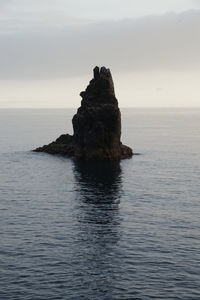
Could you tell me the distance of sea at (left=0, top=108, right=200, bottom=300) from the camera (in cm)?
5022

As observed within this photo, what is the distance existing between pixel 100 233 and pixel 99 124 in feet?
223

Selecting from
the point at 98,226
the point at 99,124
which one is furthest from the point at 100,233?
the point at 99,124

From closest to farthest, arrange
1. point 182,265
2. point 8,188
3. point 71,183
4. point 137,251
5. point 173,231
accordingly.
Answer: point 182,265 → point 137,251 → point 173,231 → point 8,188 → point 71,183

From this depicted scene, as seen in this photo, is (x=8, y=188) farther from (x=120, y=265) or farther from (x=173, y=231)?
(x=120, y=265)

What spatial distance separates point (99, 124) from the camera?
13362 cm

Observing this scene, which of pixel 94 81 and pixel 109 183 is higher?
pixel 94 81

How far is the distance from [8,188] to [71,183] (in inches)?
551

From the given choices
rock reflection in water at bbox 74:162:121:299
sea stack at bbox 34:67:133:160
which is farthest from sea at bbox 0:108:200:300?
sea stack at bbox 34:67:133:160

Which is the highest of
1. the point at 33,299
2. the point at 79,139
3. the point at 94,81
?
the point at 94,81

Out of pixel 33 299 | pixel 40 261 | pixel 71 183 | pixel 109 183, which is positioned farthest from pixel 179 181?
pixel 33 299

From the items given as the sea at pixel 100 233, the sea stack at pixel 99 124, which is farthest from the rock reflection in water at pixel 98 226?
the sea stack at pixel 99 124

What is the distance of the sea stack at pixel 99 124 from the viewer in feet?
440

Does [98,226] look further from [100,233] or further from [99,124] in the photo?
[99,124]

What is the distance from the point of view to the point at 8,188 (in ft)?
326
